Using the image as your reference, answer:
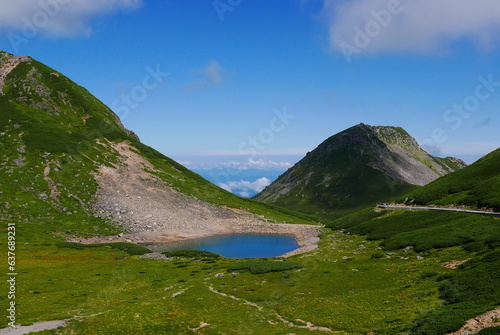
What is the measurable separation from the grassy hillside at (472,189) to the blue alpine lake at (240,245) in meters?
42.6

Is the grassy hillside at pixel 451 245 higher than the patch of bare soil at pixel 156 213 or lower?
lower

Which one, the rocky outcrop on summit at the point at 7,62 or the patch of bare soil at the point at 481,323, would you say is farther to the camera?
the rocky outcrop on summit at the point at 7,62

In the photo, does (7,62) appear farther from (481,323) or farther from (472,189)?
(481,323)

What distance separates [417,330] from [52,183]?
407ft

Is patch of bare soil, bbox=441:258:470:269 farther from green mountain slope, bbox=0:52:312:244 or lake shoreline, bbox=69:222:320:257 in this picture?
green mountain slope, bbox=0:52:312:244

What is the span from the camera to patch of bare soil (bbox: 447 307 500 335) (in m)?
21.8

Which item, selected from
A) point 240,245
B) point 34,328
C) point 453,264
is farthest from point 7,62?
point 453,264

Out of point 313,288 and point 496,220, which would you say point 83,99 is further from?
point 496,220

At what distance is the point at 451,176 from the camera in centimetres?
10281

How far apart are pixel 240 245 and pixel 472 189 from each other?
224 ft

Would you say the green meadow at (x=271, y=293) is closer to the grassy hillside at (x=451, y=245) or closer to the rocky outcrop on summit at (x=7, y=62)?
the grassy hillside at (x=451, y=245)

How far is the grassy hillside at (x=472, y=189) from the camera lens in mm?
70438

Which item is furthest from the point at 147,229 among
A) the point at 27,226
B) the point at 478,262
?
the point at 478,262

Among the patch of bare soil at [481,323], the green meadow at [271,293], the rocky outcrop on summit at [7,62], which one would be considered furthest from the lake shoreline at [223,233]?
the rocky outcrop on summit at [7,62]
